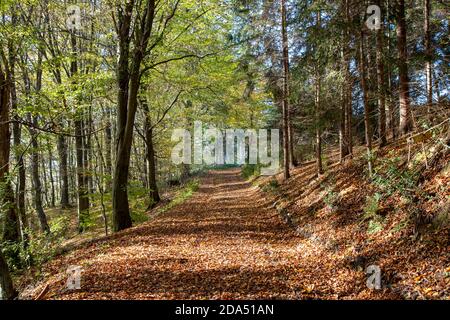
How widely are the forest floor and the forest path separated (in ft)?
0.05

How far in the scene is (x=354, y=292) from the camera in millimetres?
4230

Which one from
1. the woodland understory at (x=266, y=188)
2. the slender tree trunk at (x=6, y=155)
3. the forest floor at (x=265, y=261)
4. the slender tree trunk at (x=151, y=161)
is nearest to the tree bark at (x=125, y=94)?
the woodland understory at (x=266, y=188)

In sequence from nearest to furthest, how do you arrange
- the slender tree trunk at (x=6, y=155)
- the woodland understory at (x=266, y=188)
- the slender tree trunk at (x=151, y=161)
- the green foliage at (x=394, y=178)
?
the woodland understory at (x=266, y=188) < the green foliage at (x=394, y=178) < the slender tree trunk at (x=6, y=155) < the slender tree trunk at (x=151, y=161)

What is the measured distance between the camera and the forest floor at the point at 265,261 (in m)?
4.22

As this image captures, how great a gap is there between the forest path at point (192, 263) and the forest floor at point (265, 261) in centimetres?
2

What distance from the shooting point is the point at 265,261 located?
5.89 meters

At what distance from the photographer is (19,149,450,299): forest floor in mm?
4219

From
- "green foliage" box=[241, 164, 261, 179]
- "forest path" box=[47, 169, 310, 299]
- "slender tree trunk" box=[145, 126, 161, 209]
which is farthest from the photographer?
"green foliage" box=[241, 164, 261, 179]

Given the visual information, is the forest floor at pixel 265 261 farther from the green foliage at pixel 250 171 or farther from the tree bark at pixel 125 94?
the green foliage at pixel 250 171

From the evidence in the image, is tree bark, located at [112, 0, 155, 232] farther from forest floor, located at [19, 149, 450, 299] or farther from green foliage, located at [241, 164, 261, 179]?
green foliage, located at [241, 164, 261, 179]

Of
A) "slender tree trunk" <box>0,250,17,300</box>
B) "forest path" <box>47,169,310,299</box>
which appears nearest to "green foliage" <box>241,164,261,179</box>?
"forest path" <box>47,169,310,299</box>
